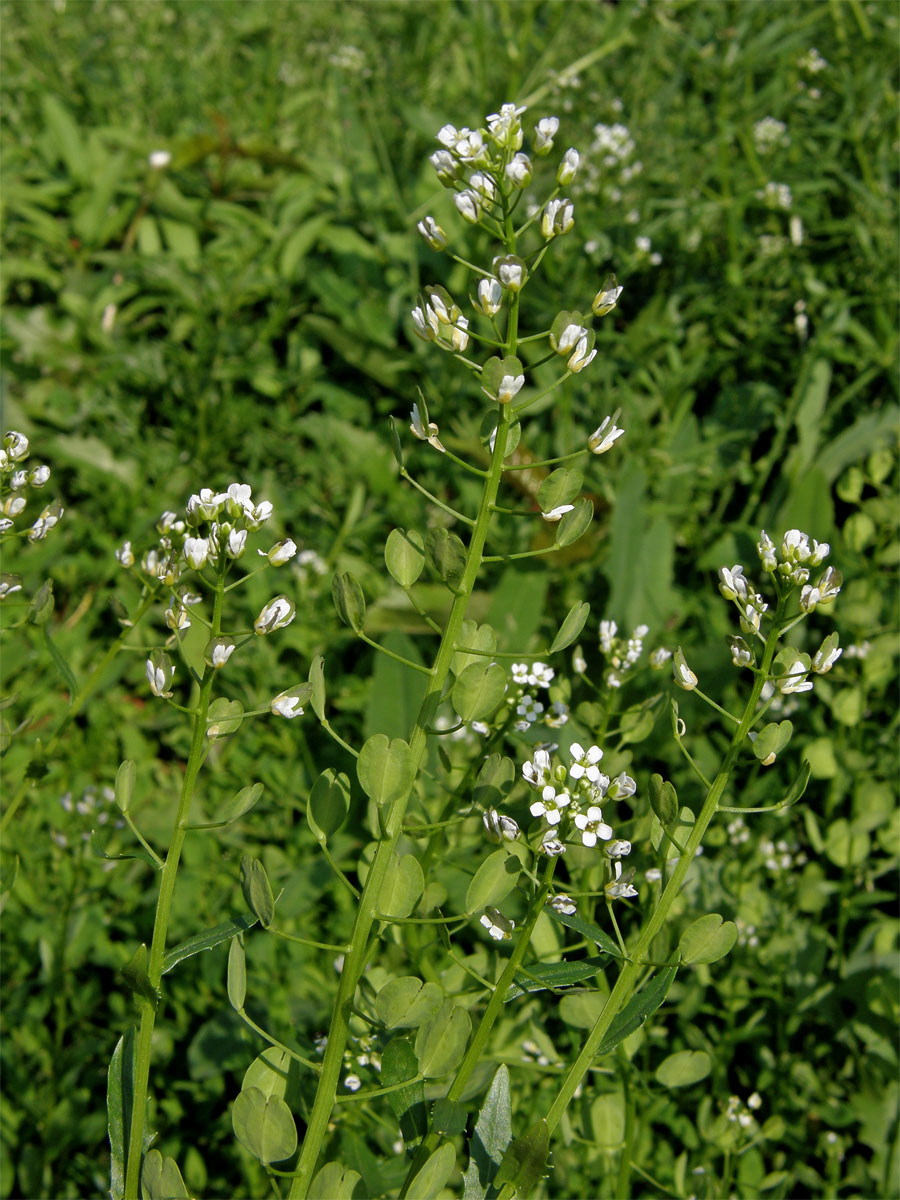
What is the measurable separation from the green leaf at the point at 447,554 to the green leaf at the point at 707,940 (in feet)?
1.33

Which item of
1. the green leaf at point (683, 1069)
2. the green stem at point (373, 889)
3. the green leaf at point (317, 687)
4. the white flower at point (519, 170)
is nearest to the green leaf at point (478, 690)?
the green stem at point (373, 889)

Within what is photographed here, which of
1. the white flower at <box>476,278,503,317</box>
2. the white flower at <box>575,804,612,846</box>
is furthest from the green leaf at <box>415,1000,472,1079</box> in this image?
the white flower at <box>476,278,503,317</box>

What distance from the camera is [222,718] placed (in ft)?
3.54

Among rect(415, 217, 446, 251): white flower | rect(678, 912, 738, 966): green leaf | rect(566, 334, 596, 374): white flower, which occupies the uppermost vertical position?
rect(415, 217, 446, 251): white flower

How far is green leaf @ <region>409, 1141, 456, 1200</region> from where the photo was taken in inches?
38.3

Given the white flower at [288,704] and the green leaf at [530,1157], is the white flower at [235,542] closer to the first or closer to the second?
the white flower at [288,704]

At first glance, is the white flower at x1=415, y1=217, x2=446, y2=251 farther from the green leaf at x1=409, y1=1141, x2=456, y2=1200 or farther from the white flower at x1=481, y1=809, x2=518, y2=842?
the green leaf at x1=409, y1=1141, x2=456, y2=1200

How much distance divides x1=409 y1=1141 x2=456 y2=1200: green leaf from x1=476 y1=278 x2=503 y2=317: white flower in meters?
0.76

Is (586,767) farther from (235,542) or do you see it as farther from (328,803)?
(235,542)

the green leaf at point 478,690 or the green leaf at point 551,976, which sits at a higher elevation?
the green leaf at point 478,690

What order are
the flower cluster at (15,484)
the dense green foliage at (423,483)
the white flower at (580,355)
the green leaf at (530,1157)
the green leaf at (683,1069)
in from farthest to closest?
the dense green foliage at (423,483)
the green leaf at (683,1069)
the flower cluster at (15,484)
the white flower at (580,355)
the green leaf at (530,1157)

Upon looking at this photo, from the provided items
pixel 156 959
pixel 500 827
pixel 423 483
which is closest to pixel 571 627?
pixel 500 827

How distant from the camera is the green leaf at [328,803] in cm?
112

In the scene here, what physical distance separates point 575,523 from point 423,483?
6.18 ft
